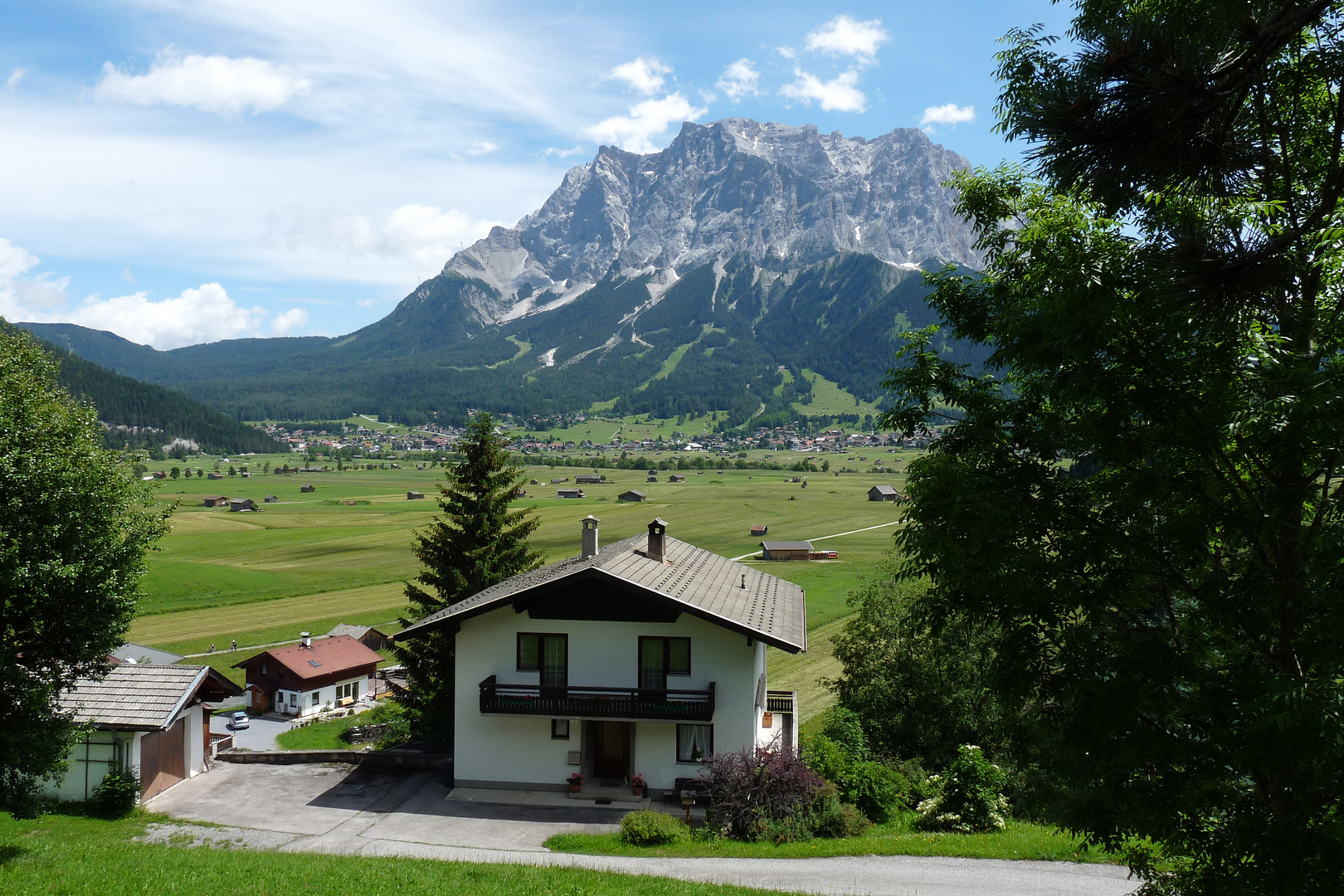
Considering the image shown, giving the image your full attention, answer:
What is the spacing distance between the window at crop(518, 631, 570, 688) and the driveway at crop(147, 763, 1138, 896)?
379 cm

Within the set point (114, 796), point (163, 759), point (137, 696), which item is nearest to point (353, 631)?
point (163, 759)

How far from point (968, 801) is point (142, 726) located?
76.1 ft

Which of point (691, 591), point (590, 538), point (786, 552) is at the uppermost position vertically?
point (590, 538)

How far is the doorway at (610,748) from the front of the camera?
25594 mm

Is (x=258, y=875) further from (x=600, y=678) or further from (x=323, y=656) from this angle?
(x=323, y=656)

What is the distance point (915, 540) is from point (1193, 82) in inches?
189

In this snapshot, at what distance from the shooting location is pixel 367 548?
103 metres

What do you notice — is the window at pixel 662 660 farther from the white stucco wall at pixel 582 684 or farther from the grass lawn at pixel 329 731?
the grass lawn at pixel 329 731

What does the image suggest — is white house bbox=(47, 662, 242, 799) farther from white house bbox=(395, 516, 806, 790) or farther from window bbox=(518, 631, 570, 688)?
window bbox=(518, 631, 570, 688)

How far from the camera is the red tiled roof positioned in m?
47.4

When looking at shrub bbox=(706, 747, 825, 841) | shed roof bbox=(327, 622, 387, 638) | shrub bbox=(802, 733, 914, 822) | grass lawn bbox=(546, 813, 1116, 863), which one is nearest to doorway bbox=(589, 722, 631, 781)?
shrub bbox=(706, 747, 825, 841)

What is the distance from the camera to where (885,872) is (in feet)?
53.8

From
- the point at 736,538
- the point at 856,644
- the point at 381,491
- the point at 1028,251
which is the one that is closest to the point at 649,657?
the point at 856,644

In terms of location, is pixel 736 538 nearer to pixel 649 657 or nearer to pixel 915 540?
pixel 649 657
